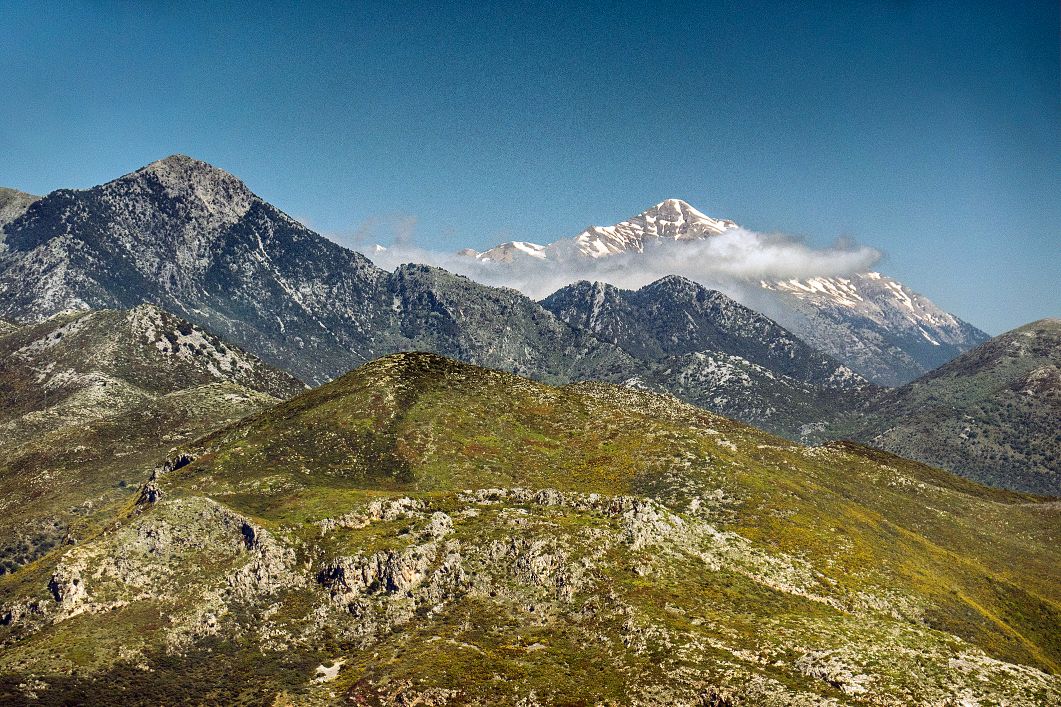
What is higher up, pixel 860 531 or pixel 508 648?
pixel 860 531

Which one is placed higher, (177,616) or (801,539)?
(801,539)

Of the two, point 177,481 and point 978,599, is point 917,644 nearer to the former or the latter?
point 978,599

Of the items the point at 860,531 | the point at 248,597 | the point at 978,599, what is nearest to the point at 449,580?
the point at 248,597

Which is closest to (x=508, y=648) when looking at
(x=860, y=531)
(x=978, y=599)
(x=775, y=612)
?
(x=775, y=612)

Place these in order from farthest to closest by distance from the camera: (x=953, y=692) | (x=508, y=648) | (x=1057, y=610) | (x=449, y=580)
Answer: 1. (x=1057, y=610)
2. (x=449, y=580)
3. (x=508, y=648)
4. (x=953, y=692)

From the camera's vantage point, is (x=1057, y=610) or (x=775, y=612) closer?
(x=775, y=612)

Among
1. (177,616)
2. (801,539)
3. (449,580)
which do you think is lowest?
(177,616)

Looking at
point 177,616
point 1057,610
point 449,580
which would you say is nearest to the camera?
point 177,616

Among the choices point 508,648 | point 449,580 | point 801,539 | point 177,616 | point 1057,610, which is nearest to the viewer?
point 508,648

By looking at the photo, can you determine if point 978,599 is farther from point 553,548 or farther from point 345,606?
point 345,606
